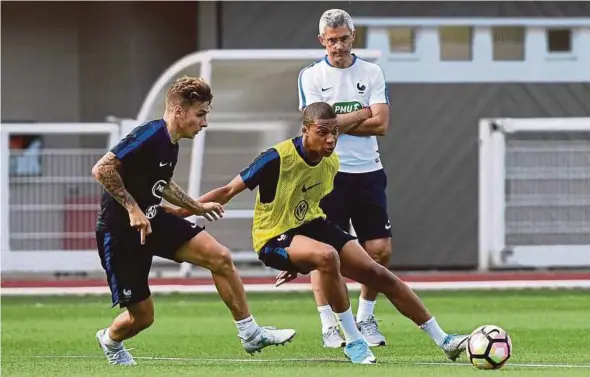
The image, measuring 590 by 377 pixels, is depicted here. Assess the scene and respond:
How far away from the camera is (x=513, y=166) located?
66.5 ft

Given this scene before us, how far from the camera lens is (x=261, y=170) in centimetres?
909

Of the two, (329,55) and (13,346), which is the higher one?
(329,55)

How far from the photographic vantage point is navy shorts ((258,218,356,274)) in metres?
9.08

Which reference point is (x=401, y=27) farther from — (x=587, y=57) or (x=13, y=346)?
(x=13, y=346)

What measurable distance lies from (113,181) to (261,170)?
36.2 inches

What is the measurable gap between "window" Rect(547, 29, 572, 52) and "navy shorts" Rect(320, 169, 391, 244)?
11.6m

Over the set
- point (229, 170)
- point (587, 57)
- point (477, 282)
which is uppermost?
point (587, 57)

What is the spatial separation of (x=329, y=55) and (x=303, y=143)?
4.50ft

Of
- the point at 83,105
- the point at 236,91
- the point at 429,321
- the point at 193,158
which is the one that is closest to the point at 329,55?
the point at 429,321

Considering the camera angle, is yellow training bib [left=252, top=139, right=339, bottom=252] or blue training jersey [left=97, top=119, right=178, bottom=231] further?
yellow training bib [left=252, top=139, right=339, bottom=252]

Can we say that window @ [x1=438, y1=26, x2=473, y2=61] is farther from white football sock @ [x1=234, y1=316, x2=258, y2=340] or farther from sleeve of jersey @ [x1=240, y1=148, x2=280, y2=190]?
white football sock @ [x1=234, y1=316, x2=258, y2=340]

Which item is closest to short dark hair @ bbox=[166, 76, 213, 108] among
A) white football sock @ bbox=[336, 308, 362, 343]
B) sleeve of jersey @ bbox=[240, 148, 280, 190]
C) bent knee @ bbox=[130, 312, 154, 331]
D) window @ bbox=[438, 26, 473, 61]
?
sleeve of jersey @ bbox=[240, 148, 280, 190]

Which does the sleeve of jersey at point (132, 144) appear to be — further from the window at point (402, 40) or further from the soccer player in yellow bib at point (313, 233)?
the window at point (402, 40)

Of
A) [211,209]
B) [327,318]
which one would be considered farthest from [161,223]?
[327,318]
